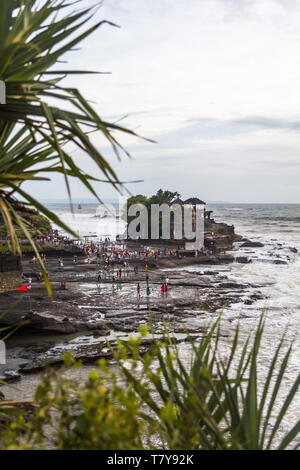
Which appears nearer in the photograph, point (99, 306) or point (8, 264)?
point (99, 306)

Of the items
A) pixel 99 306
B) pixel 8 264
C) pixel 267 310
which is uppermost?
pixel 8 264

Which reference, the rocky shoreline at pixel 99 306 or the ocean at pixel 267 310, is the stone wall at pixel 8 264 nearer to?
the rocky shoreline at pixel 99 306

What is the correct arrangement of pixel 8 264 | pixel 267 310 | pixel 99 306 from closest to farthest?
pixel 267 310, pixel 99 306, pixel 8 264

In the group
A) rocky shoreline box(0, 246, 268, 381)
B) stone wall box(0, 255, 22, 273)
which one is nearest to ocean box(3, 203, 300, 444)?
rocky shoreline box(0, 246, 268, 381)

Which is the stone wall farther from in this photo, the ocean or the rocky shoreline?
the ocean

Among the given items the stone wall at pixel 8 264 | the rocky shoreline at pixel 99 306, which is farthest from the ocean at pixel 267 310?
the stone wall at pixel 8 264

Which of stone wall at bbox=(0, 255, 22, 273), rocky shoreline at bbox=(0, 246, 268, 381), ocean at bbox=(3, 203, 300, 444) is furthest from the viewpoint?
stone wall at bbox=(0, 255, 22, 273)

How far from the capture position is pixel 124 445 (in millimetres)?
2039

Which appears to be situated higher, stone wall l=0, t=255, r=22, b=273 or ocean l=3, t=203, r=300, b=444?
stone wall l=0, t=255, r=22, b=273

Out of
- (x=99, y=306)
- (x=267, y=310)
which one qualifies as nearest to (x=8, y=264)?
(x=99, y=306)

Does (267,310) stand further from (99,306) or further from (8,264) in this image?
(8,264)

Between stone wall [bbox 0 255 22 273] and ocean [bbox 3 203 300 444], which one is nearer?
A: ocean [bbox 3 203 300 444]

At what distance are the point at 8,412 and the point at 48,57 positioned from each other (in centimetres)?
257
